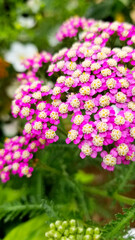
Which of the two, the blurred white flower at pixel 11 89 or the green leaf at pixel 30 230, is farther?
the blurred white flower at pixel 11 89

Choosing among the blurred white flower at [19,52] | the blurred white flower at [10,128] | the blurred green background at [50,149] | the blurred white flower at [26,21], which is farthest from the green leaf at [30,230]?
the blurred white flower at [26,21]

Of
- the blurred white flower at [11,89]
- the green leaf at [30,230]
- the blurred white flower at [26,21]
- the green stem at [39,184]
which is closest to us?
the green leaf at [30,230]

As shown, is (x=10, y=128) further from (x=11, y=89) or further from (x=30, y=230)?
(x=30, y=230)

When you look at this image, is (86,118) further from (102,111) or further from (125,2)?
(125,2)

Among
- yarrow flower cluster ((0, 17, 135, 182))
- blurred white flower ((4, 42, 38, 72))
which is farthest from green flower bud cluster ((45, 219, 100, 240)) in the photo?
blurred white flower ((4, 42, 38, 72))

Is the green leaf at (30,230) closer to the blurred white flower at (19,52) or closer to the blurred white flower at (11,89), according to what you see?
the blurred white flower at (11,89)

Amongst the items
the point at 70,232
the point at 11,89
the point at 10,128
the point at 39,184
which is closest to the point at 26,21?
the point at 11,89

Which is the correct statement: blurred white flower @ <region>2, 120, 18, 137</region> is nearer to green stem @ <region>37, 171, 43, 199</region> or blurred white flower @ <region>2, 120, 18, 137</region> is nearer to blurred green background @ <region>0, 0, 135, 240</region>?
blurred green background @ <region>0, 0, 135, 240</region>
